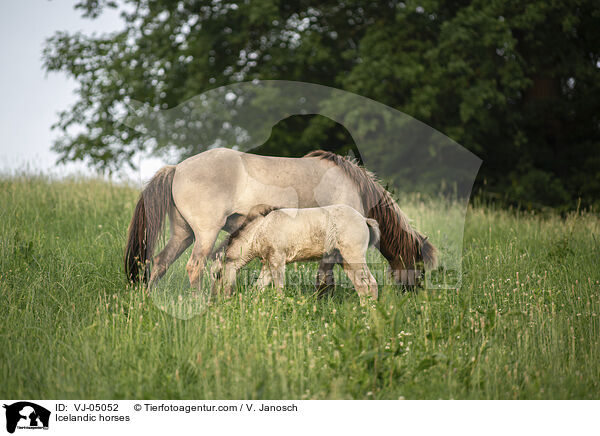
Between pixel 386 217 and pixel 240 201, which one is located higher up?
pixel 240 201

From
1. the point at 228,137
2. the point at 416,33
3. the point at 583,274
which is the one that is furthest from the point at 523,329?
the point at 416,33

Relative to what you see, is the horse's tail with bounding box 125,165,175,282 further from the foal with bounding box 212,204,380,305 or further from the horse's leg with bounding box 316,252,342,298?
the horse's leg with bounding box 316,252,342,298

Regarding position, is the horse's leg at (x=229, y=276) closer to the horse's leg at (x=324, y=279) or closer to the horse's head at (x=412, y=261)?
the horse's leg at (x=324, y=279)

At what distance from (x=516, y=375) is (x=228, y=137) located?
1096cm

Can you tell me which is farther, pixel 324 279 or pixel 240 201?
pixel 324 279

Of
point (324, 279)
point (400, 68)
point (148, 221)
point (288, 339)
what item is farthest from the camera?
point (400, 68)

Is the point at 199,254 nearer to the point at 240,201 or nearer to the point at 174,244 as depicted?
the point at 174,244

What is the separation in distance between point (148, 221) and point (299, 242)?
68.7 inches

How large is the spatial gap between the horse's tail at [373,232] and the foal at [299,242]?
27 centimetres

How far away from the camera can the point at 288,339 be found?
13.1ft
